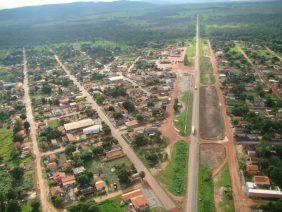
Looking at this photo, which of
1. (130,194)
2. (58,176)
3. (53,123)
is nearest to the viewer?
(130,194)

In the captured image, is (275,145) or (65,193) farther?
(275,145)

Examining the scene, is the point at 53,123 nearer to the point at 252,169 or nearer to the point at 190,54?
the point at 252,169

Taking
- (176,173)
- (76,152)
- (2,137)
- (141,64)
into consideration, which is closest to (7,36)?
(141,64)

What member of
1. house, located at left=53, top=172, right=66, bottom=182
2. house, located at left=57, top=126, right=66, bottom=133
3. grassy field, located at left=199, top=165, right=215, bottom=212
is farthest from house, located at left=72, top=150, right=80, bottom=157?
grassy field, located at left=199, top=165, right=215, bottom=212

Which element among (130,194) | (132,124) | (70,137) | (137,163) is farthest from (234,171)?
(70,137)

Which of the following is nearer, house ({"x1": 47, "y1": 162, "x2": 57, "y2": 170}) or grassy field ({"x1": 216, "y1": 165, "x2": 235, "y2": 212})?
grassy field ({"x1": 216, "y1": 165, "x2": 235, "y2": 212})

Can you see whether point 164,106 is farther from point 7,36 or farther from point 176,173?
point 7,36

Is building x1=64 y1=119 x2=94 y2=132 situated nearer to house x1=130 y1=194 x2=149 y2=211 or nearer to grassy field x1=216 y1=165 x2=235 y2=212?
house x1=130 y1=194 x2=149 y2=211
